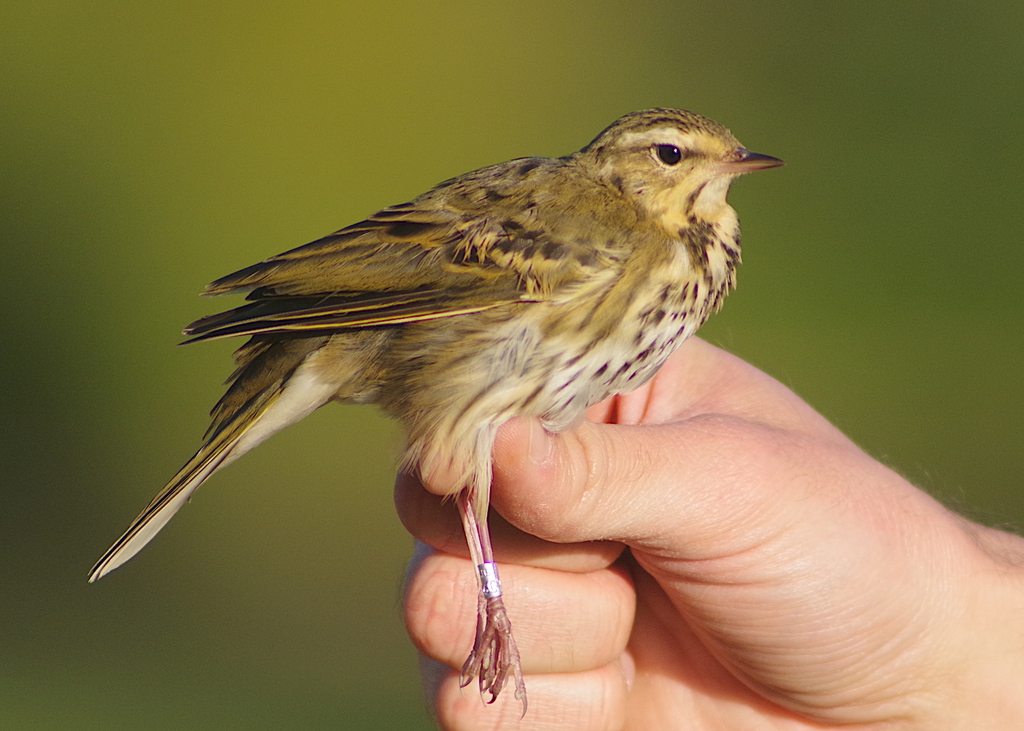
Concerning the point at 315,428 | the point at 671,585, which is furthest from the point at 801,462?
the point at 315,428

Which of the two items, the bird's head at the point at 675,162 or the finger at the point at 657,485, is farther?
the bird's head at the point at 675,162

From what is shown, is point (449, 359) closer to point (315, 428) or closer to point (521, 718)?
point (521, 718)

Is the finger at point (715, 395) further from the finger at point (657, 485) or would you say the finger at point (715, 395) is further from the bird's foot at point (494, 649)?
the bird's foot at point (494, 649)

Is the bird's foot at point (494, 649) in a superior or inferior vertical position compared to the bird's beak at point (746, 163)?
inferior

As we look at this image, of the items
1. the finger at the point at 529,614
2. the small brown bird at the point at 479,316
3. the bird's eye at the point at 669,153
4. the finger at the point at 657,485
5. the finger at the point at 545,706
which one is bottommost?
the finger at the point at 545,706

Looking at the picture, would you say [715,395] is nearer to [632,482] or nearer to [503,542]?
[632,482]

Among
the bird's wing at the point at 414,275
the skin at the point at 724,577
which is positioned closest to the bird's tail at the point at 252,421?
the bird's wing at the point at 414,275

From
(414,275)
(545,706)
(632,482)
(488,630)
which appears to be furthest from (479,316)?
(545,706)

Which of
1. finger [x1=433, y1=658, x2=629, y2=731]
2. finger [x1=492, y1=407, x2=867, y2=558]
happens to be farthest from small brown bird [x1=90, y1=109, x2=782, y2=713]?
finger [x1=433, y1=658, x2=629, y2=731]

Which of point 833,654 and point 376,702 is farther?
point 376,702
